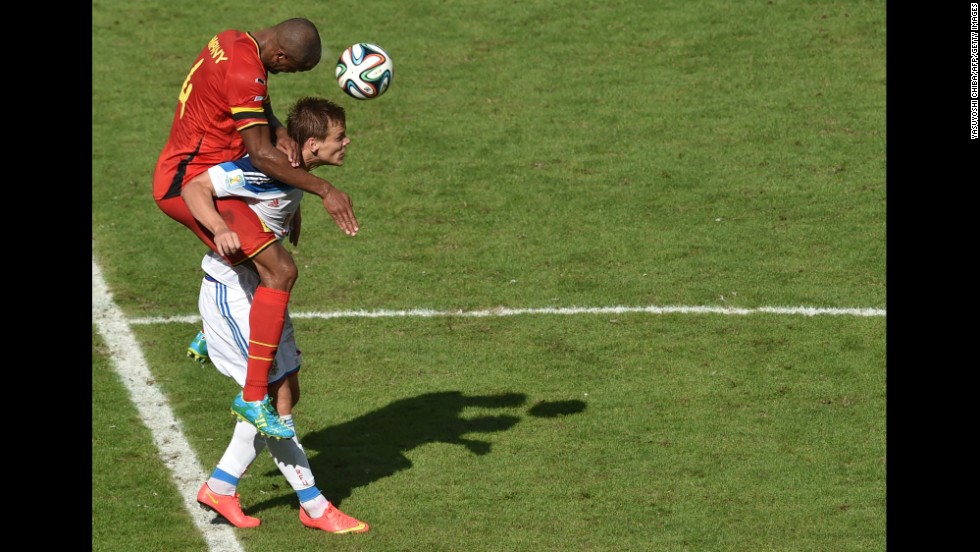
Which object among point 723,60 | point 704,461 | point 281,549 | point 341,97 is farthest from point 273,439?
point 723,60

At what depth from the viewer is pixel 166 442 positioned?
8805 mm

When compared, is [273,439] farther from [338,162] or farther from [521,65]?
[521,65]

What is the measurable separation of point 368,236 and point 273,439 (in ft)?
16.3

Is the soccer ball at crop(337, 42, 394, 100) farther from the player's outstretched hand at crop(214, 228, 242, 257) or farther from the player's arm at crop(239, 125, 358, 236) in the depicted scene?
the player's outstretched hand at crop(214, 228, 242, 257)

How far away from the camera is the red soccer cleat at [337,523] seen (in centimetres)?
755

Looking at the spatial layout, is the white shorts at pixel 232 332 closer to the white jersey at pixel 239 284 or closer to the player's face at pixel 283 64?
the white jersey at pixel 239 284

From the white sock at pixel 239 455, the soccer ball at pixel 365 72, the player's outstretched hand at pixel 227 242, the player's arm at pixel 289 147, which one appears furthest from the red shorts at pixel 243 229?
the soccer ball at pixel 365 72

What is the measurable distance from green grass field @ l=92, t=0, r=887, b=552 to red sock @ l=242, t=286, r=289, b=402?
0.90m

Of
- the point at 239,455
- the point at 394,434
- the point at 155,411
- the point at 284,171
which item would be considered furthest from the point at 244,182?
the point at 155,411

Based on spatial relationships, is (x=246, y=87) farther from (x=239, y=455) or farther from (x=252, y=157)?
(x=239, y=455)

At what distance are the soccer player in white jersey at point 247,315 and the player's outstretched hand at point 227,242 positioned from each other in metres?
0.32

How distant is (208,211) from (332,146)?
793 millimetres

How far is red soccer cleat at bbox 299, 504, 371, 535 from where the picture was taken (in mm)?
7555

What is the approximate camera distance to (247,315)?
7.61 meters
